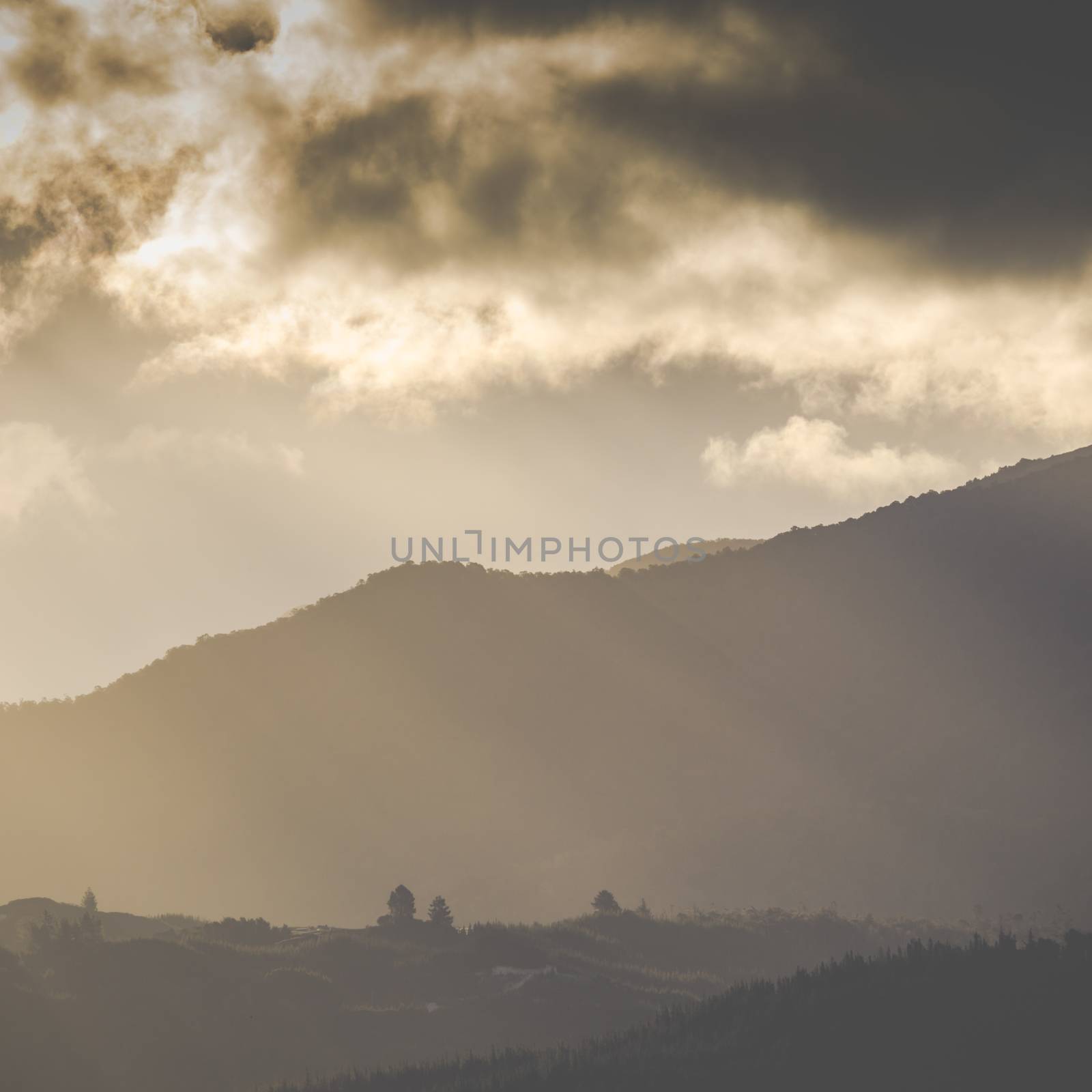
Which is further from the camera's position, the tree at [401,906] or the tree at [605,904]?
the tree at [605,904]

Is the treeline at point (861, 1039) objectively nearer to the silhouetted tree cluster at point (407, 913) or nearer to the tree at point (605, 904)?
the silhouetted tree cluster at point (407, 913)

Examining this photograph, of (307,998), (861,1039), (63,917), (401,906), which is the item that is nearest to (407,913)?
(401,906)

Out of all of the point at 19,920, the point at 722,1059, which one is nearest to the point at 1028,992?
the point at 722,1059

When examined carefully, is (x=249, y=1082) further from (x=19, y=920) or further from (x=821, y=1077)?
(x=19, y=920)

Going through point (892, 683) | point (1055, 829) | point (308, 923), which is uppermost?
point (892, 683)

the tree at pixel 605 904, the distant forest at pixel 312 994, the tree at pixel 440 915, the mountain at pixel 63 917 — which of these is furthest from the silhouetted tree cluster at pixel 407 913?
the mountain at pixel 63 917

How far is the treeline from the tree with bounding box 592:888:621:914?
32.3m

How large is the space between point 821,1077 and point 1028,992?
255 inches

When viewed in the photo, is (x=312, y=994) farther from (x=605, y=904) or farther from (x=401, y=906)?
(x=605, y=904)

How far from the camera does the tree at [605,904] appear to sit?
240 feet

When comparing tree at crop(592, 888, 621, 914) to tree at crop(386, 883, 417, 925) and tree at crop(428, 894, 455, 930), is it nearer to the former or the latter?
tree at crop(428, 894, 455, 930)

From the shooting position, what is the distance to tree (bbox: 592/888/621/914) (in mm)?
73188

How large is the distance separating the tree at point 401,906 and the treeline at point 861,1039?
22634 millimetres

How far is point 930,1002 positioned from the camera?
3447 centimetres
